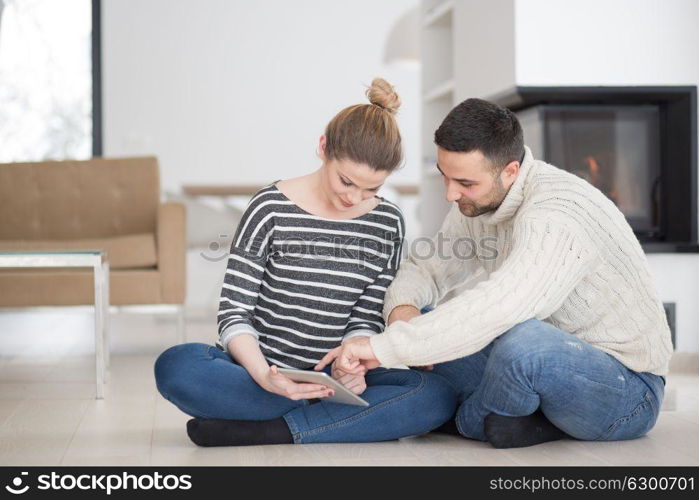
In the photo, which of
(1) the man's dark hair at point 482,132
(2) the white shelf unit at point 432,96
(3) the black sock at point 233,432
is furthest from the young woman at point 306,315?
(2) the white shelf unit at point 432,96

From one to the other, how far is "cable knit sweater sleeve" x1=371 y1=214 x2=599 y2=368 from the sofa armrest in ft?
7.50

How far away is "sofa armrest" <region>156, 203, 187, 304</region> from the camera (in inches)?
156

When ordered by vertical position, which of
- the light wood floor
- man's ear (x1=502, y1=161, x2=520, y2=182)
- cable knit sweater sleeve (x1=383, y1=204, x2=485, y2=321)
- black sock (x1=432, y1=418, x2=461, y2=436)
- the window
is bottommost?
the light wood floor

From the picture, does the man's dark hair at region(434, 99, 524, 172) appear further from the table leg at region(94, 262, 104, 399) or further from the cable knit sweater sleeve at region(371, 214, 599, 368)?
the table leg at region(94, 262, 104, 399)

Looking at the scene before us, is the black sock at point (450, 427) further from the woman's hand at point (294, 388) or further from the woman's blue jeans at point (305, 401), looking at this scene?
the woman's hand at point (294, 388)

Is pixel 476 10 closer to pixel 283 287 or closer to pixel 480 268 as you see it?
pixel 480 268

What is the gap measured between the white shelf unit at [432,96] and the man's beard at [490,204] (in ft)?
9.30

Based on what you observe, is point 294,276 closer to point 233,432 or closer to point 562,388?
point 233,432

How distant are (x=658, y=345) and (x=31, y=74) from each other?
606 centimetres

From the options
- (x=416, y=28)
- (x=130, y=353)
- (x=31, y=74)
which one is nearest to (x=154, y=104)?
(x=31, y=74)

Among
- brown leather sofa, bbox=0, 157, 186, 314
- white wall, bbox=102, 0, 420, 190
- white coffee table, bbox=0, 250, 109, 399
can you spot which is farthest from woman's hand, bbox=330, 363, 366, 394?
white wall, bbox=102, 0, 420, 190

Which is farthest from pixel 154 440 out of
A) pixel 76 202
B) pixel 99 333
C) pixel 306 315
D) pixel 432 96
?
Answer: pixel 432 96

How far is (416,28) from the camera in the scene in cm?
571

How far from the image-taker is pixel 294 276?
1991mm
